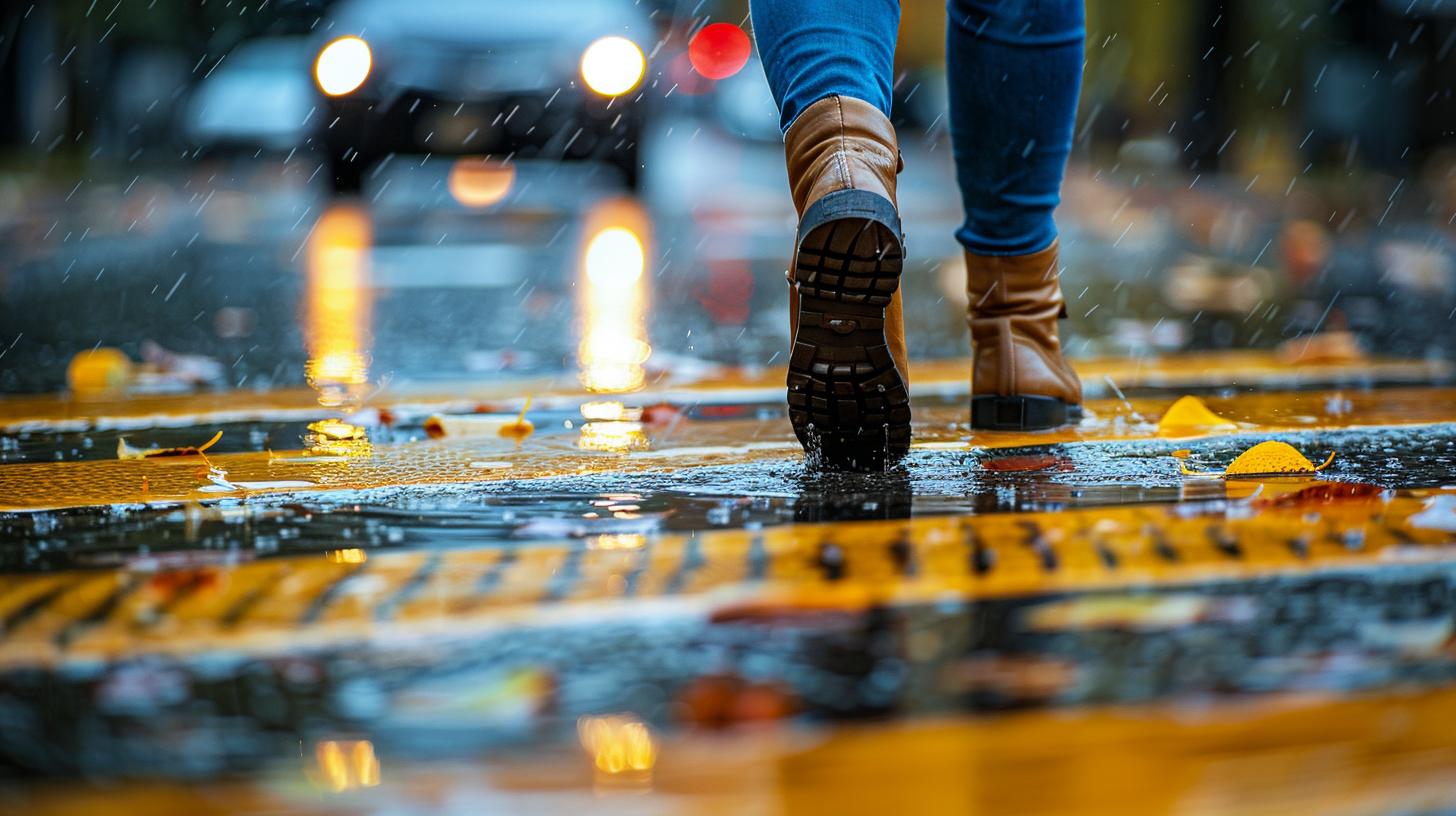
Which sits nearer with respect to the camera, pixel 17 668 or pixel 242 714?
pixel 242 714

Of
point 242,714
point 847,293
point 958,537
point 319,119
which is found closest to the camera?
point 242,714

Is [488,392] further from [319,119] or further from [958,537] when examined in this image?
[319,119]

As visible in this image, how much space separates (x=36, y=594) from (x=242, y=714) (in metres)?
→ 0.55

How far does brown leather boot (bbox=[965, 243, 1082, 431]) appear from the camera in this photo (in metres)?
3.31

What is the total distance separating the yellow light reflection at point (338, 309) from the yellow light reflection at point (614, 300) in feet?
1.90

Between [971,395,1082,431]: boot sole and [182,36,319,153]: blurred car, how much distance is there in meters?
15.6

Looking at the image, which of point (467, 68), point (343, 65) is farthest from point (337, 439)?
point (343, 65)

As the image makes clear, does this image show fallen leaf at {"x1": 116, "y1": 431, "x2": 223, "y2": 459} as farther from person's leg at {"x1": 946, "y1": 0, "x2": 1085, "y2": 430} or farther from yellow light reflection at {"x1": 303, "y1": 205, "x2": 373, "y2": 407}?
person's leg at {"x1": 946, "y1": 0, "x2": 1085, "y2": 430}

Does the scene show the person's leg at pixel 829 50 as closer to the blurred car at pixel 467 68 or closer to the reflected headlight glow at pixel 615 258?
the reflected headlight glow at pixel 615 258

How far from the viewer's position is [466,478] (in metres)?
2.88

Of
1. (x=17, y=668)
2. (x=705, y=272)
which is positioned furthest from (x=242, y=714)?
(x=705, y=272)

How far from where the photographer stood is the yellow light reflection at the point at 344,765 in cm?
149

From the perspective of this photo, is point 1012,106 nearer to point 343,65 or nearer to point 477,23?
point 477,23

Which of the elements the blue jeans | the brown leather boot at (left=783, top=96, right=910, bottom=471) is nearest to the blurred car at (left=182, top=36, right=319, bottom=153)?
the blue jeans
